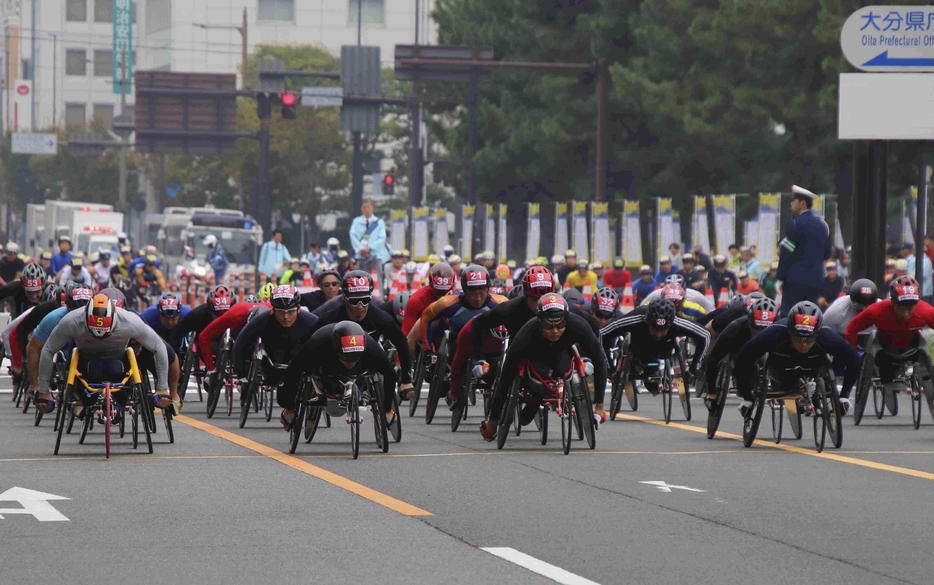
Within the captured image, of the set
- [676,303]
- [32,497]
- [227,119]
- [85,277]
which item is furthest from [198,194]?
[32,497]

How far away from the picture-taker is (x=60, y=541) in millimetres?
10906

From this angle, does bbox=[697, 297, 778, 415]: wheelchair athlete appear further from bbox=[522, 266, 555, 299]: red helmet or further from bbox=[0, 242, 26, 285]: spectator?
bbox=[0, 242, 26, 285]: spectator

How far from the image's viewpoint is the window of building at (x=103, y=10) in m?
139

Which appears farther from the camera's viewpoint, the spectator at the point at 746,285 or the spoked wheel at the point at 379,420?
the spectator at the point at 746,285

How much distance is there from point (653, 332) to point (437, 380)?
7.56 ft

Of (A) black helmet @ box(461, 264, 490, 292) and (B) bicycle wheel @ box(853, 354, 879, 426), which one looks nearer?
(A) black helmet @ box(461, 264, 490, 292)

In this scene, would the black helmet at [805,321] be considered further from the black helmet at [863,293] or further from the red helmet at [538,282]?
the black helmet at [863,293]

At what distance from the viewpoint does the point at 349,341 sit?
627 inches

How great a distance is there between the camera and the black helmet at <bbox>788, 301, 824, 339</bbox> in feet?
54.0

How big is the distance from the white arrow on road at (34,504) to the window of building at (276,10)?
355 feet

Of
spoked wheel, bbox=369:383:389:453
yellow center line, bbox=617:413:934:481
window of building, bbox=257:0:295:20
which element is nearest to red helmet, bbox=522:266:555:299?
spoked wheel, bbox=369:383:389:453

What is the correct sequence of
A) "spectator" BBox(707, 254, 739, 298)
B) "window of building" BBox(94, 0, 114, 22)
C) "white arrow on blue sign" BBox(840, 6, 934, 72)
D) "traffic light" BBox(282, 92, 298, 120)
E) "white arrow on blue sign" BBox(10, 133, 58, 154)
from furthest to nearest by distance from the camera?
1. "window of building" BBox(94, 0, 114, 22)
2. "white arrow on blue sign" BBox(10, 133, 58, 154)
3. "traffic light" BBox(282, 92, 298, 120)
4. "spectator" BBox(707, 254, 739, 298)
5. "white arrow on blue sign" BBox(840, 6, 934, 72)

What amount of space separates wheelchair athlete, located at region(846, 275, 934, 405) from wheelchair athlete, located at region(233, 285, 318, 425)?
17.7 feet

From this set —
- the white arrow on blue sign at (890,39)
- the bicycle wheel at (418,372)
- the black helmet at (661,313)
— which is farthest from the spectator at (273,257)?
the black helmet at (661,313)
